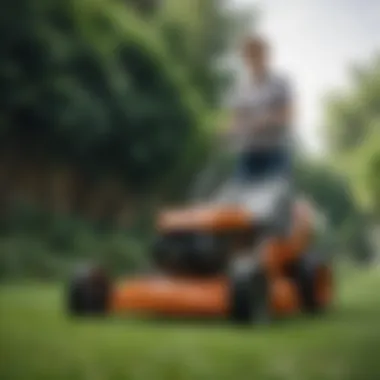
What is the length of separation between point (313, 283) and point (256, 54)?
0.45 metres

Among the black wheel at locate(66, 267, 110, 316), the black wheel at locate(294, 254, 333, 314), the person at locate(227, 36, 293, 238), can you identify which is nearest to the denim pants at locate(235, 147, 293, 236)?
the person at locate(227, 36, 293, 238)

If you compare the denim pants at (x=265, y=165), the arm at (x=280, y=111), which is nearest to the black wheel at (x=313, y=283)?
the denim pants at (x=265, y=165)

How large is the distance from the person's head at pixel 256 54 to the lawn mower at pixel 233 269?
224 mm

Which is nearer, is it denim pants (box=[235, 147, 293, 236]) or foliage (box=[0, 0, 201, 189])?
denim pants (box=[235, 147, 293, 236])

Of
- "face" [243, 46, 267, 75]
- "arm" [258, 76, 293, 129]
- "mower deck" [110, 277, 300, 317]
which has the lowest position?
"mower deck" [110, 277, 300, 317]

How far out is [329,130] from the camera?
6.98 feet

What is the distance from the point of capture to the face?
6.97 feet

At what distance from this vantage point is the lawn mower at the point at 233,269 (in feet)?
6.71

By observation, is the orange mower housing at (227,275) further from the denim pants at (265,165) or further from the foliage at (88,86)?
the foliage at (88,86)

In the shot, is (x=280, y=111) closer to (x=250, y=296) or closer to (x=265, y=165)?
(x=265, y=165)

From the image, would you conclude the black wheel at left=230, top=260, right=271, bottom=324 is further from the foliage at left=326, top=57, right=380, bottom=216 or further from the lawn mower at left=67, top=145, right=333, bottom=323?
the foliage at left=326, top=57, right=380, bottom=216

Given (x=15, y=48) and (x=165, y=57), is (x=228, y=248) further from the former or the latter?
(x=15, y=48)

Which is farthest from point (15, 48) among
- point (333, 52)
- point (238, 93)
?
point (333, 52)

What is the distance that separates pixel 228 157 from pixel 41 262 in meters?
0.42
